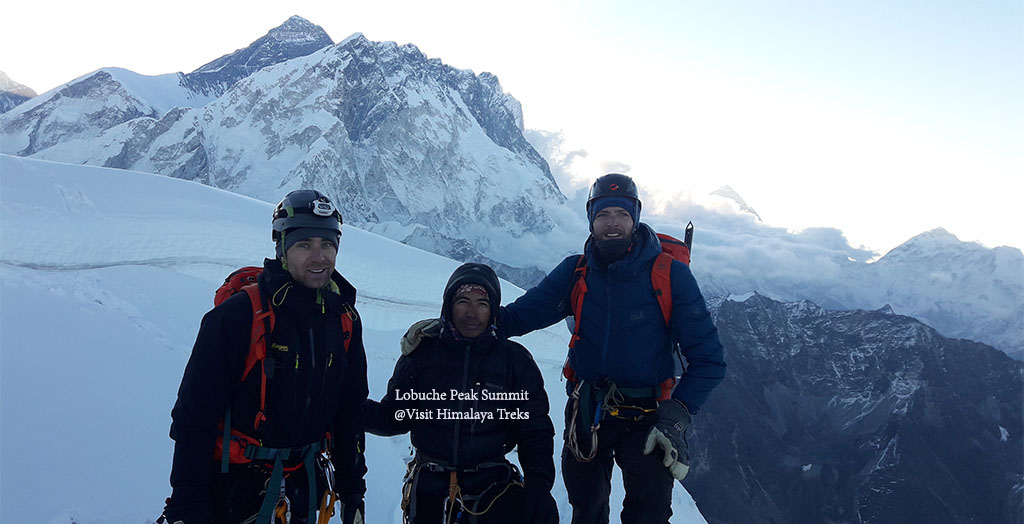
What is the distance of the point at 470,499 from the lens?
13.6 ft

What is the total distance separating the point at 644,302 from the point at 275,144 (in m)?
189

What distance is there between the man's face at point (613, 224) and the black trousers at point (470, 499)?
235 cm

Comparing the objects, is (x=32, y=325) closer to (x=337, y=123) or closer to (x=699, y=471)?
(x=699, y=471)

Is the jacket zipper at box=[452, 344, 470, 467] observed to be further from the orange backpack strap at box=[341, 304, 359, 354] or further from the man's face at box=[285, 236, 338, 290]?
the man's face at box=[285, 236, 338, 290]

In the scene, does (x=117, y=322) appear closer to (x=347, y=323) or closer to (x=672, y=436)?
(x=347, y=323)

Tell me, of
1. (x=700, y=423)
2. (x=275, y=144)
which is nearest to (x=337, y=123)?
(x=275, y=144)

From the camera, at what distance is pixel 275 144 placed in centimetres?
17150

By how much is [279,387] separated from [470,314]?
62.1 inches

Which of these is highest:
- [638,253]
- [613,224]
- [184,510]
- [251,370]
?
[613,224]

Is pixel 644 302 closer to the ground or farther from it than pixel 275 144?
closer to the ground

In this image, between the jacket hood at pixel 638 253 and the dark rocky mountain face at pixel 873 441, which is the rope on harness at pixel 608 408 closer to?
the jacket hood at pixel 638 253

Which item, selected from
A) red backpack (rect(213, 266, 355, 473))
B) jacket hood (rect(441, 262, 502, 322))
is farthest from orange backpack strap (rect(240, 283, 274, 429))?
jacket hood (rect(441, 262, 502, 322))

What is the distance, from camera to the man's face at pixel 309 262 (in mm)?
3637

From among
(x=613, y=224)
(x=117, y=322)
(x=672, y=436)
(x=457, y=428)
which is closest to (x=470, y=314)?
(x=457, y=428)
